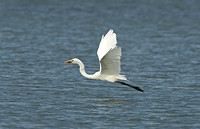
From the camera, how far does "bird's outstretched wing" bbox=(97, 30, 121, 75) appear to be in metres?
12.9

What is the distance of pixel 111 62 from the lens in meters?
13.4

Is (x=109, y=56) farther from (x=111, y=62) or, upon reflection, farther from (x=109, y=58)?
(x=111, y=62)

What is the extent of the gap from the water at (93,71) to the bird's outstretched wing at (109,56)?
A: 0.78m

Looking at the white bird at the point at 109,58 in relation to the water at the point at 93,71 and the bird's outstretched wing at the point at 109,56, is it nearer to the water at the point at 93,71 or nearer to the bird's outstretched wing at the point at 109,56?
the bird's outstretched wing at the point at 109,56

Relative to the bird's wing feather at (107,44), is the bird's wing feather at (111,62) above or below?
below

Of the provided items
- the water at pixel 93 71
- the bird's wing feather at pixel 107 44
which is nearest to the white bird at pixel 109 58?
the bird's wing feather at pixel 107 44

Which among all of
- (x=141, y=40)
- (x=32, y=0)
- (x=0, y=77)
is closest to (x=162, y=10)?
(x=32, y=0)

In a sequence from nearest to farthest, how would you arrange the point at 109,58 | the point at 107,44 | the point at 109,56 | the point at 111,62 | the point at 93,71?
the point at 109,56 → the point at 109,58 → the point at 111,62 → the point at 107,44 → the point at 93,71

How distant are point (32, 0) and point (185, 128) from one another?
41944mm

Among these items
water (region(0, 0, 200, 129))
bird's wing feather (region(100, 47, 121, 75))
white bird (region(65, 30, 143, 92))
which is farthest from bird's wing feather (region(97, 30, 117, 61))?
water (region(0, 0, 200, 129))

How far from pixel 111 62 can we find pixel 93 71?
4943 millimetres

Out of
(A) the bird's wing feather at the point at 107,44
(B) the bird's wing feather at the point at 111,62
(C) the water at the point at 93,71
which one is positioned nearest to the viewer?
(C) the water at the point at 93,71

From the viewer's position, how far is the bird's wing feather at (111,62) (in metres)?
12.9

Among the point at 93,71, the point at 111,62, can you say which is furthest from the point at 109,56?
the point at 93,71
